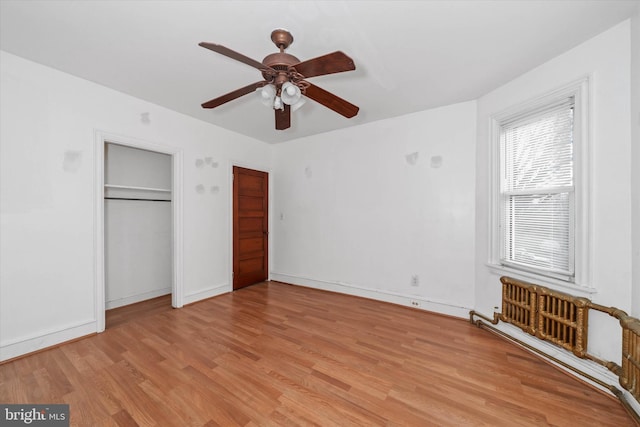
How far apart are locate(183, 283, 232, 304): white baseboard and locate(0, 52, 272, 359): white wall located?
105 cm

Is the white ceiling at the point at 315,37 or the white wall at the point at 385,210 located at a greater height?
the white ceiling at the point at 315,37

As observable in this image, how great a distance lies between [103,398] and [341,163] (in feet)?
12.0

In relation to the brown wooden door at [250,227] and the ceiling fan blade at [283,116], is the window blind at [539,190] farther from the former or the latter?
the brown wooden door at [250,227]

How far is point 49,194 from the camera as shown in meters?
2.39

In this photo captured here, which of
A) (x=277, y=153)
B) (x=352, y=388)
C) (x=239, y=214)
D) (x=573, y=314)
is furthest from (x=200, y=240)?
(x=573, y=314)

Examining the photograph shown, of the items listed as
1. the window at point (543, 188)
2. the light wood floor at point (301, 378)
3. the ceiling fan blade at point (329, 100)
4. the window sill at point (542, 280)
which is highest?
the ceiling fan blade at point (329, 100)

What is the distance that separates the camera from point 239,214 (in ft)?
14.2

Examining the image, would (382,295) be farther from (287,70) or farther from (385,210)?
(287,70)

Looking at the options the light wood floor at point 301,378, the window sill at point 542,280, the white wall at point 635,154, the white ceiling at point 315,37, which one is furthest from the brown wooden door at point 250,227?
the white wall at point 635,154

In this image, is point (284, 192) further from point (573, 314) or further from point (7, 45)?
point (573, 314)

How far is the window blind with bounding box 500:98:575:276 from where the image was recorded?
215 cm

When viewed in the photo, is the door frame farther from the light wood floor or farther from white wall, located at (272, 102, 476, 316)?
the light wood floor

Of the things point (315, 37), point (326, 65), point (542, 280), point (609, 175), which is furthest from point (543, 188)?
point (315, 37)

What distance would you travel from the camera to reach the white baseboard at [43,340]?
2.17 m
